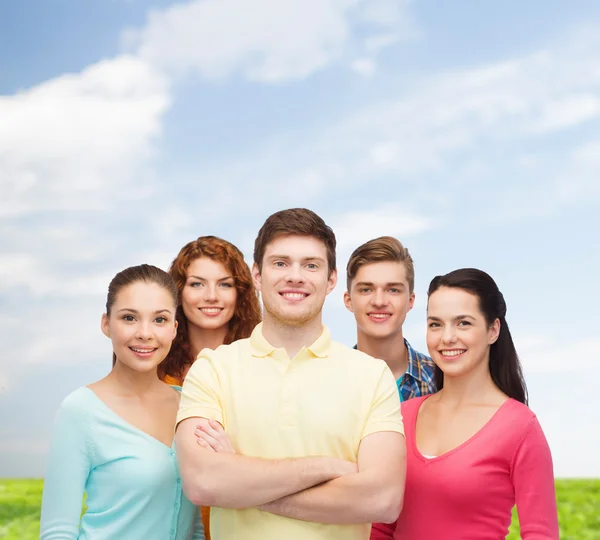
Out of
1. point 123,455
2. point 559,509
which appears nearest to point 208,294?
point 123,455

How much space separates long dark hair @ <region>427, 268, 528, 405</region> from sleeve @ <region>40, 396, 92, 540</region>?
207cm

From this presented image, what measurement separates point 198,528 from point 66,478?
0.80m

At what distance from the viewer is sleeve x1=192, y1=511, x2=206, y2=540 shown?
14.1ft

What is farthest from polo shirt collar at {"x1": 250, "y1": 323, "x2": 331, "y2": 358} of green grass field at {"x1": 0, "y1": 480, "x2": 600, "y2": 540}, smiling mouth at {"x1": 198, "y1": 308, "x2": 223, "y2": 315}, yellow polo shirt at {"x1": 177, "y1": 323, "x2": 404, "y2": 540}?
green grass field at {"x1": 0, "y1": 480, "x2": 600, "y2": 540}

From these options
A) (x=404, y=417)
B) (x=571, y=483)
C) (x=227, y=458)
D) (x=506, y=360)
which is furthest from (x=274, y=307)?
(x=571, y=483)

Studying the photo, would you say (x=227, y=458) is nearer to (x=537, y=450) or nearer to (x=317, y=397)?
(x=317, y=397)

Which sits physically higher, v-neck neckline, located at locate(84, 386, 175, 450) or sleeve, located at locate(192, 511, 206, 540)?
v-neck neckline, located at locate(84, 386, 175, 450)

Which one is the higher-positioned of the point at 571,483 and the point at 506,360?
the point at 506,360

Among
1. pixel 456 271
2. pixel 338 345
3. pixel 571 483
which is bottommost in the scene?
pixel 571 483

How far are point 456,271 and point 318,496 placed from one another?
1.60 metres

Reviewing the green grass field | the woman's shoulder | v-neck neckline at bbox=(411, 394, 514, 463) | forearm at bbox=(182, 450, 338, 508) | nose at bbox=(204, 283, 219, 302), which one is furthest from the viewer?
the green grass field

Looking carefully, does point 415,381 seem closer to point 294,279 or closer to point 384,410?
point 384,410

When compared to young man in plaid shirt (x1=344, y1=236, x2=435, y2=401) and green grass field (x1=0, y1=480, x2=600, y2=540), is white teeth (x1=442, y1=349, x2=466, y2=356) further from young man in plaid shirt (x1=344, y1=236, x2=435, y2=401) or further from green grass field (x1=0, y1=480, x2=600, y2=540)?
green grass field (x1=0, y1=480, x2=600, y2=540)

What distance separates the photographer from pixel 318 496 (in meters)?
3.47
